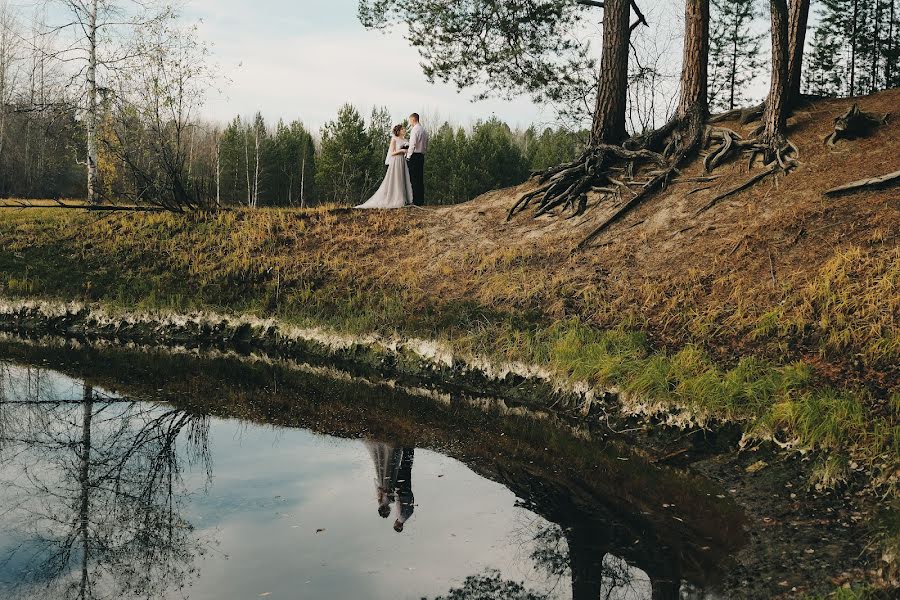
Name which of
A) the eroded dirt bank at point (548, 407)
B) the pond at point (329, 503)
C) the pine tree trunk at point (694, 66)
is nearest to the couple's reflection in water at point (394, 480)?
the pond at point (329, 503)

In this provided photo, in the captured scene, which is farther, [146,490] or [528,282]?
[528,282]

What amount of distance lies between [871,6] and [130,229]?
100 ft

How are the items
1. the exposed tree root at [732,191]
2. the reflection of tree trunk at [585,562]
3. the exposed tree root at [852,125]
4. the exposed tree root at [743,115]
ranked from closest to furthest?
the reflection of tree trunk at [585,562] < the exposed tree root at [732,191] < the exposed tree root at [852,125] < the exposed tree root at [743,115]

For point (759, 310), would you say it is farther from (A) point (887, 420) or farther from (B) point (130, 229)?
(B) point (130, 229)

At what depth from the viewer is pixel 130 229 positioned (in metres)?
18.1

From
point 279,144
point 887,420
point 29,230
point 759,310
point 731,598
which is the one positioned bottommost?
point 731,598

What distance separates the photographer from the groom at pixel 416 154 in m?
18.0

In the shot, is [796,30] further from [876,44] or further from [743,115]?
[876,44]

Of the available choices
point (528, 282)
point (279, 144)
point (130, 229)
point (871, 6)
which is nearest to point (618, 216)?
point (528, 282)

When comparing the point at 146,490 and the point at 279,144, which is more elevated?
the point at 279,144

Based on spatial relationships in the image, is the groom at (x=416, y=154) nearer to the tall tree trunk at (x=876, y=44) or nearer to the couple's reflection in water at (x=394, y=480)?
the couple's reflection in water at (x=394, y=480)

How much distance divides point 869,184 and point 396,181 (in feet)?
33.3

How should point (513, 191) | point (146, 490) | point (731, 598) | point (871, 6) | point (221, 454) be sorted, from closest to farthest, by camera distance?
point (731, 598)
point (146, 490)
point (221, 454)
point (513, 191)
point (871, 6)

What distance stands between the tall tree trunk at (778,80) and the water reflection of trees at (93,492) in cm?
1090
